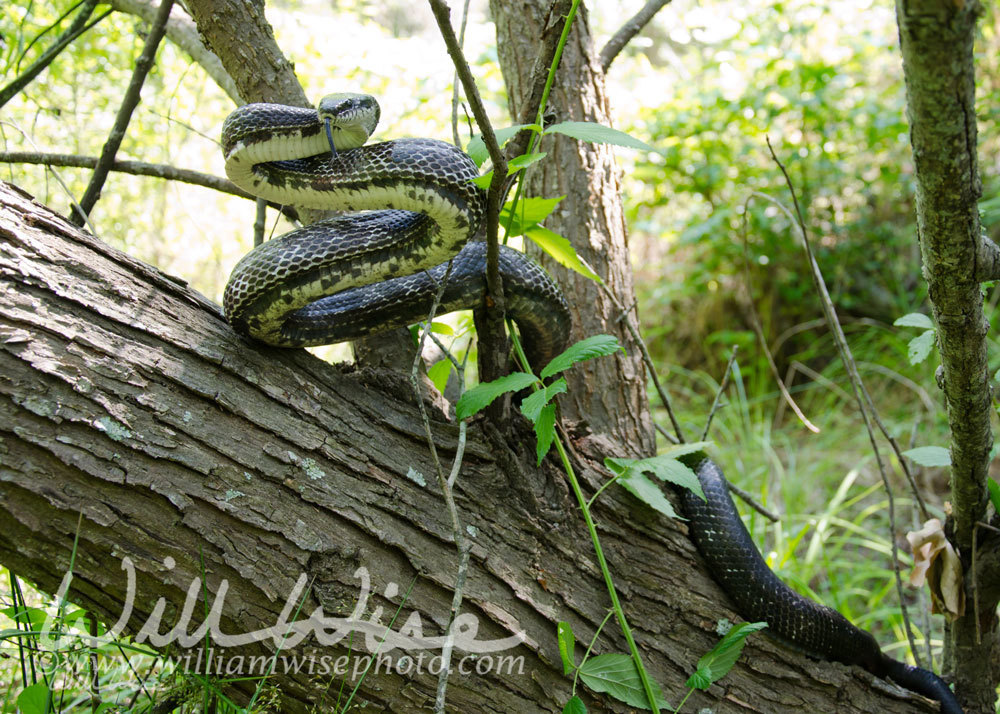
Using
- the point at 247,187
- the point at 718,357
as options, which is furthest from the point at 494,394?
the point at 718,357

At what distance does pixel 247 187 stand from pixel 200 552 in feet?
3.09

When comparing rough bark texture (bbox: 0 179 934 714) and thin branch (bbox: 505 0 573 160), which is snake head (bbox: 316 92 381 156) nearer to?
thin branch (bbox: 505 0 573 160)

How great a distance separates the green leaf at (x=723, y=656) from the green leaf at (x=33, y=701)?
1449 mm

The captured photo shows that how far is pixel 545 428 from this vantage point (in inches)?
68.4

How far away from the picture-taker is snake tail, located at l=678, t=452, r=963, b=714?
2.07m

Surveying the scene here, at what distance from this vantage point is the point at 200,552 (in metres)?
1.51

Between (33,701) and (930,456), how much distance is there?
2.29 metres

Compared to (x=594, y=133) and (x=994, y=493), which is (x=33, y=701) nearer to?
(x=594, y=133)

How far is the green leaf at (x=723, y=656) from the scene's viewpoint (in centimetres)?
179

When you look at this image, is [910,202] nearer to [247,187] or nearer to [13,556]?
[247,187]

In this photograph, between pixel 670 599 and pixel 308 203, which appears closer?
pixel 308 203

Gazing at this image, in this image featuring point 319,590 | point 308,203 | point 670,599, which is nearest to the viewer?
point 319,590

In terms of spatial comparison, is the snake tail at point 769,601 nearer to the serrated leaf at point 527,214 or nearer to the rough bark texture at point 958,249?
the rough bark texture at point 958,249

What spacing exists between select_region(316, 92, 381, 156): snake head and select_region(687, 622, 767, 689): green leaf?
1576 mm
